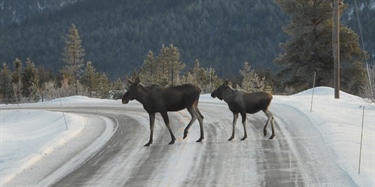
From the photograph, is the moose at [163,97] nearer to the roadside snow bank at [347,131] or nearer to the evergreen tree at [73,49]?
the roadside snow bank at [347,131]

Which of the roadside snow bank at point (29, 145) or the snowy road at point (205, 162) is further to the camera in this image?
the roadside snow bank at point (29, 145)

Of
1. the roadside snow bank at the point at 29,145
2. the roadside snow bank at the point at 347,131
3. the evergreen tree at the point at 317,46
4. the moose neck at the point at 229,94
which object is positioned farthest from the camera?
the evergreen tree at the point at 317,46

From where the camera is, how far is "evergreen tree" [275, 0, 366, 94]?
124 feet

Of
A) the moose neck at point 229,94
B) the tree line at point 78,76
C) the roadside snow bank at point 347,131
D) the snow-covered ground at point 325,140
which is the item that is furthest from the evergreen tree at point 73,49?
the moose neck at point 229,94

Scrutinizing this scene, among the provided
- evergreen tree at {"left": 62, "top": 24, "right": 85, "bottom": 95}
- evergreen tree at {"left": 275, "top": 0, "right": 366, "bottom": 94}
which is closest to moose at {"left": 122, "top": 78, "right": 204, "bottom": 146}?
evergreen tree at {"left": 275, "top": 0, "right": 366, "bottom": 94}

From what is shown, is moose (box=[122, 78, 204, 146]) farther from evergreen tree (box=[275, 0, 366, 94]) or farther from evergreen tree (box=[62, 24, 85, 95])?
evergreen tree (box=[62, 24, 85, 95])

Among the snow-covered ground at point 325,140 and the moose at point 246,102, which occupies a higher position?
the moose at point 246,102

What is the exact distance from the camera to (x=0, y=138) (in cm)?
2033

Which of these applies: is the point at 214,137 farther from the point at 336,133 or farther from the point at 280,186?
the point at 280,186

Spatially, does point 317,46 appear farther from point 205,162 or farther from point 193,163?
point 193,163

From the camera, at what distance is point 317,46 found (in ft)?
124

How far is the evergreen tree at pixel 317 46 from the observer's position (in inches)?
1494

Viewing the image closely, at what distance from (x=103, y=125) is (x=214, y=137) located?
6816 millimetres

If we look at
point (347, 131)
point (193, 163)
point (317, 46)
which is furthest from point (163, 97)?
point (317, 46)
